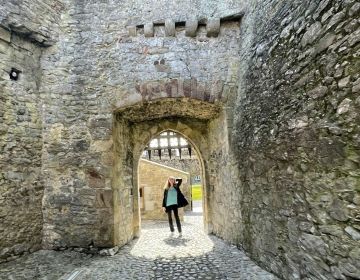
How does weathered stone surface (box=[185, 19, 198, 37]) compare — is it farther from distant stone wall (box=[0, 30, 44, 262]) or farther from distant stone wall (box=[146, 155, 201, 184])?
distant stone wall (box=[146, 155, 201, 184])

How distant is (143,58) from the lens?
14.8 ft

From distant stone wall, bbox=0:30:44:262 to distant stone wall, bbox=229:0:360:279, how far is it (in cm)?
300

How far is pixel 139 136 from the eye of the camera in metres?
6.14

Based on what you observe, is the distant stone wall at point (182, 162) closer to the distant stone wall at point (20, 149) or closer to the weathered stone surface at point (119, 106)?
the weathered stone surface at point (119, 106)

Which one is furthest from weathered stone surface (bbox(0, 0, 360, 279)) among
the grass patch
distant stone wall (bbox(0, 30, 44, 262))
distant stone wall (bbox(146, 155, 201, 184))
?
the grass patch

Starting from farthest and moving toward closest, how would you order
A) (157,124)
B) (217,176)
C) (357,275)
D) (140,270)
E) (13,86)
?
1. (157,124)
2. (217,176)
3. (13,86)
4. (140,270)
5. (357,275)

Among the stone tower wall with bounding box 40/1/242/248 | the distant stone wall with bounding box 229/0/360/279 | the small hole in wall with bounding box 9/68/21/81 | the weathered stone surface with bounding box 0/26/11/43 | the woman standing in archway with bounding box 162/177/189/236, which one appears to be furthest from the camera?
the woman standing in archway with bounding box 162/177/189/236

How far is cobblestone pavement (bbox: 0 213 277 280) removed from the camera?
326 cm

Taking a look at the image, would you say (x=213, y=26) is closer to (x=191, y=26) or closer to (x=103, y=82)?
(x=191, y=26)

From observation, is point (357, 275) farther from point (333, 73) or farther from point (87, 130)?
point (87, 130)

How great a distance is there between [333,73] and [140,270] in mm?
3017

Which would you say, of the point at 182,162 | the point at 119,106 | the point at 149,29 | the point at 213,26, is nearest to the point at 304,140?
the point at 213,26

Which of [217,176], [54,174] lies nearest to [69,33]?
[54,174]

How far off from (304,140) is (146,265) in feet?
8.52
